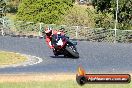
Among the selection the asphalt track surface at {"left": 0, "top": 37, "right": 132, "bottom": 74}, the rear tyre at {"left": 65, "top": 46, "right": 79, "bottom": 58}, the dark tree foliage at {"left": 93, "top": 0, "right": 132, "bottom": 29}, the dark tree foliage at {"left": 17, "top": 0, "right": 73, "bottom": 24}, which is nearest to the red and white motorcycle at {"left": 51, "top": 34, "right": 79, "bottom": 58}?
the rear tyre at {"left": 65, "top": 46, "right": 79, "bottom": 58}

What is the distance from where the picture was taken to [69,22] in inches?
1661

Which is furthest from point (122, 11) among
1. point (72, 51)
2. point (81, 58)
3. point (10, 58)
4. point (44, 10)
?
point (10, 58)

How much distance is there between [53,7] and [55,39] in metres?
22.1

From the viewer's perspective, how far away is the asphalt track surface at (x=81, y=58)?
67.3ft

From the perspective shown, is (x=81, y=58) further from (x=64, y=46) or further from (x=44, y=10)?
(x=44, y=10)

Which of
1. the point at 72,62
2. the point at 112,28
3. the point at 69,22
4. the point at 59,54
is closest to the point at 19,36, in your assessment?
the point at 69,22

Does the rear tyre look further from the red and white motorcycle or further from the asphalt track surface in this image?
the asphalt track surface

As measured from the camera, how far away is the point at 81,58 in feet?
83.2

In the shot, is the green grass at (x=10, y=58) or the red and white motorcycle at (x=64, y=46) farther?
the red and white motorcycle at (x=64, y=46)

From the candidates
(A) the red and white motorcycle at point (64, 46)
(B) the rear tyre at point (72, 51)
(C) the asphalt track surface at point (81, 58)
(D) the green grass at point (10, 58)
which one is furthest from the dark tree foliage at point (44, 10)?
(B) the rear tyre at point (72, 51)

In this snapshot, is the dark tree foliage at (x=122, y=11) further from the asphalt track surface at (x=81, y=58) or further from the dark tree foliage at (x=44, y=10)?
the dark tree foliage at (x=44, y=10)

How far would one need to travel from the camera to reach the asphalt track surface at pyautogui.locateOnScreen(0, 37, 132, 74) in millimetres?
20500

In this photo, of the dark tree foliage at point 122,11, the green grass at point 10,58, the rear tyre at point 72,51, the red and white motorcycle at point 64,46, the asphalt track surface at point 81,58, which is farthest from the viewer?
the dark tree foliage at point 122,11

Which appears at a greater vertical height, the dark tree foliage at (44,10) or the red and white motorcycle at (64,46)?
the red and white motorcycle at (64,46)
